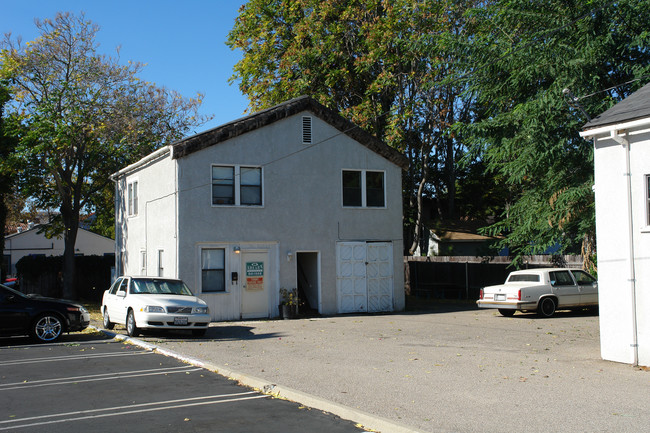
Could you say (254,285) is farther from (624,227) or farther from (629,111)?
(629,111)

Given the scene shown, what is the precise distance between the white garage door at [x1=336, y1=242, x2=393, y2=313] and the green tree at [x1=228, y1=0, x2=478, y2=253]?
7.73 meters

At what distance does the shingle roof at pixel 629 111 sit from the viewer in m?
10.9

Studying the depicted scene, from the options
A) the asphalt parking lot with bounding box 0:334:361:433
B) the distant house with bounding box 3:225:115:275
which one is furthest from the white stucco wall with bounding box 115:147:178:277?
the distant house with bounding box 3:225:115:275

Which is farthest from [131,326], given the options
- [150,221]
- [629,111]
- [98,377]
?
[629,111]

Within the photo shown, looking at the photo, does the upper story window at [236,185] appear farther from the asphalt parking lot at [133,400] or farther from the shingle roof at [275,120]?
the asphalt parking lot at [133,400]

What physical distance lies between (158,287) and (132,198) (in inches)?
365

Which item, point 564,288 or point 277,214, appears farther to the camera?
point 277,214

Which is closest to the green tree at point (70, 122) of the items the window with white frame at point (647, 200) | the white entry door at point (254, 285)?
the white entry door at point (254, 285)

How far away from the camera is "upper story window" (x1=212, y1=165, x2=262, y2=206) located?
20.6 metres

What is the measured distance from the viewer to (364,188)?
2277cm

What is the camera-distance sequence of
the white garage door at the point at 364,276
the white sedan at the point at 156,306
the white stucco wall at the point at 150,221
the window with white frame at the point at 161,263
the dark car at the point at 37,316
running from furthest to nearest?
1. the white garage door at the point at 364,276
2. the window with white frame at the point at 161,263
3. the white stucco wall at the point at 150,221
4. the white sedan at the point at 156,306
5. the dark car at the point at 37,316

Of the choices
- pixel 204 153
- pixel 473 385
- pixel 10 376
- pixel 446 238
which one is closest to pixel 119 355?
pixel 10 376

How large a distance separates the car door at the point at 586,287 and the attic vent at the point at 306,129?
32.6 ft

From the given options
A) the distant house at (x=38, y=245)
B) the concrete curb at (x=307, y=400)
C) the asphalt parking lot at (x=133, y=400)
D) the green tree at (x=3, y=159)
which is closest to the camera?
the concrete curb at (x=307, y=400)
